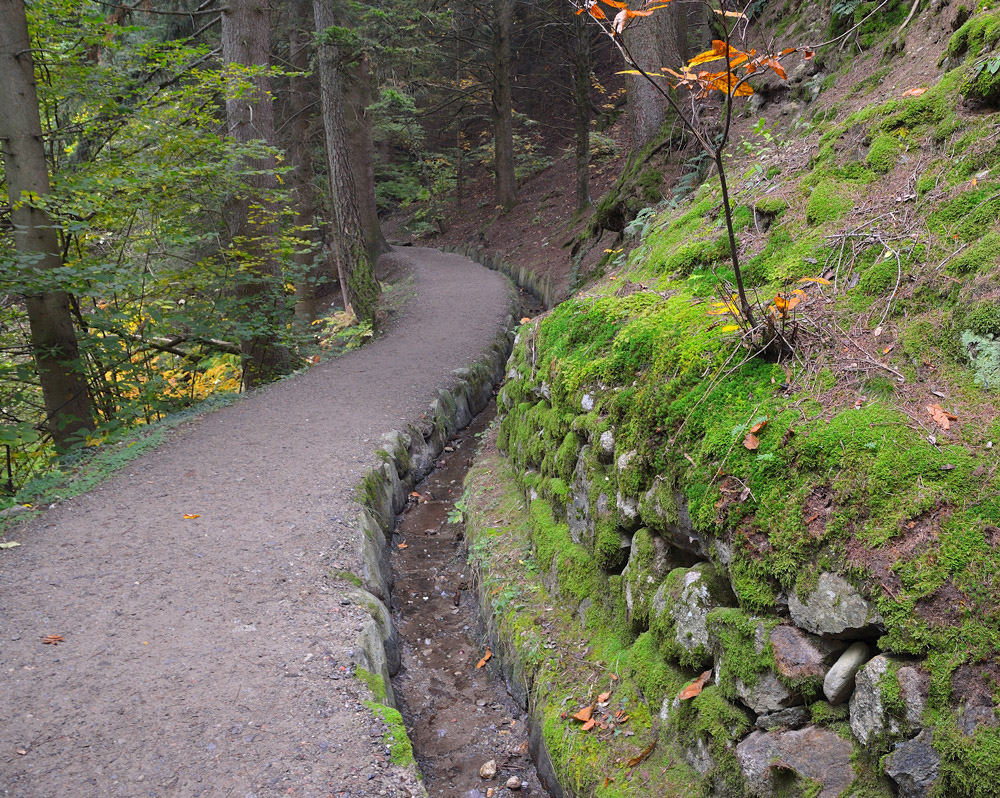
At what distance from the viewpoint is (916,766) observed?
2082 mm

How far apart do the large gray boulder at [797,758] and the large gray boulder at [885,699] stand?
0.43 ft

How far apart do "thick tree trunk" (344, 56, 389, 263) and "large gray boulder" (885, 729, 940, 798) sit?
1657 centimetres

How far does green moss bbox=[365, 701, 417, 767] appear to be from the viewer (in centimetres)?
353

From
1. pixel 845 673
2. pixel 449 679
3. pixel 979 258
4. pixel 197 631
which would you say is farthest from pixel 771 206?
pixel 197 631

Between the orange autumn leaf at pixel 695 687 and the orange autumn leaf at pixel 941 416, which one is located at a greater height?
the orange autumn leaf at pixel 941 416

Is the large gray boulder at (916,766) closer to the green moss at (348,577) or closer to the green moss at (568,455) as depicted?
the green moss at (568,455)

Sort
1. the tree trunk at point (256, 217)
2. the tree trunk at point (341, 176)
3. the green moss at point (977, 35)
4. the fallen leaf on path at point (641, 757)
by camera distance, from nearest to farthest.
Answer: the fallen leaf on path at point (641, 757), the green moss at point (977, 35), the tree trunk at point (256, 217), the tree trunk at point (341, 176)

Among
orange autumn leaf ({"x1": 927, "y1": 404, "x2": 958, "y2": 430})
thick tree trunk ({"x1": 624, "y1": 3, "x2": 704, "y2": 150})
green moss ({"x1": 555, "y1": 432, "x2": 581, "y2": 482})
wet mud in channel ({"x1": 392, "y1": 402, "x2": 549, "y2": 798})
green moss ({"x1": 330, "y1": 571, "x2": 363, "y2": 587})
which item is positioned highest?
thick tree trunk ({"x1": 624, "y1": 3, "x2": 704, "y2": 150})

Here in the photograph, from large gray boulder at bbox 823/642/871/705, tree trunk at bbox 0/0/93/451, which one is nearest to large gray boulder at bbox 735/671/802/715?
large gray boulder at bbox 823/642/871/705

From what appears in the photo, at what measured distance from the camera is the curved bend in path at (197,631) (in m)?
3.32

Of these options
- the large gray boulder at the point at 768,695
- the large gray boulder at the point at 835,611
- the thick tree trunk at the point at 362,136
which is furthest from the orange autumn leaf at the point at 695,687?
the thick tree trunk at the point at 362,136

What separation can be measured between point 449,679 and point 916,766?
346 cm

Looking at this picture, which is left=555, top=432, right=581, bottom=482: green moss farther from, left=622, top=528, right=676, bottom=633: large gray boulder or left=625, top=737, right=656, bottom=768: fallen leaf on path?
left=625, top=737, right=656, bottom=768: fallen leaf on path

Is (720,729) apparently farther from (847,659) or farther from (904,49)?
(904,49)
